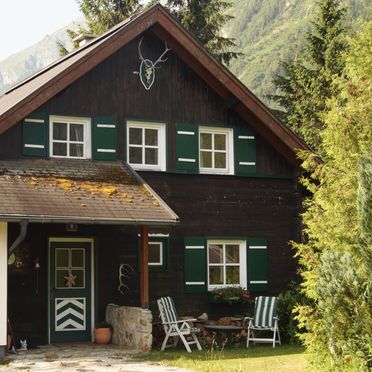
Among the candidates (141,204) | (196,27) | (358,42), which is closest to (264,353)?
(141,204)

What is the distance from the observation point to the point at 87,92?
53.0 feet

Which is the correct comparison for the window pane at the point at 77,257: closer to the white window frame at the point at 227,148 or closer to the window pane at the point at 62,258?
the window pane at the point at 62,258

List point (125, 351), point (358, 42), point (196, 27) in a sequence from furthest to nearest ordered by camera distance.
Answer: point (196, 27)
point (358, 42)
point (125, 351)

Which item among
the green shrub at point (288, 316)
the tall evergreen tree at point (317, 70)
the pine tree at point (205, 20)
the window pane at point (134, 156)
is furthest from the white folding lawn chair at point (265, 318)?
the pine tree at point (205, 20)

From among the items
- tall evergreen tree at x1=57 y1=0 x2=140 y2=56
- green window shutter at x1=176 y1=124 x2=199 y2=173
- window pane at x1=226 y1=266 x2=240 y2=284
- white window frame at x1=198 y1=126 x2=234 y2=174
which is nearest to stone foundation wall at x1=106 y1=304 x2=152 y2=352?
window pane at x1=226 y1=266 x2=240 y2=284

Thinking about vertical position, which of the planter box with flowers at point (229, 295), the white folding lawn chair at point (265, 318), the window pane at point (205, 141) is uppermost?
the window pane at point (205, 141)

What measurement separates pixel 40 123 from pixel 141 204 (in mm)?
2743

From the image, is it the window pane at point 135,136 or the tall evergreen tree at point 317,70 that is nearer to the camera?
the window pane at point 135,136

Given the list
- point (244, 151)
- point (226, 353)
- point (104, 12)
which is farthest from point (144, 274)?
point (104, 12)

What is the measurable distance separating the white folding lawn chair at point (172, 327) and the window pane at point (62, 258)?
7.41 feet

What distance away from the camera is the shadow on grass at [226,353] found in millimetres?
13328

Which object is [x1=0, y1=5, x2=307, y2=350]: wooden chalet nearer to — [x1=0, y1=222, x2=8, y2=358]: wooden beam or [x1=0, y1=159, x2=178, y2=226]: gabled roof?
[x1=0, y1=159, x2=178, y2=226]: gabled roof

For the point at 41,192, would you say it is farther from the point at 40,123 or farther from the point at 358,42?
the point at 358,42

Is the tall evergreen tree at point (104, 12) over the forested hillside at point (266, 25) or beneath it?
beneath
